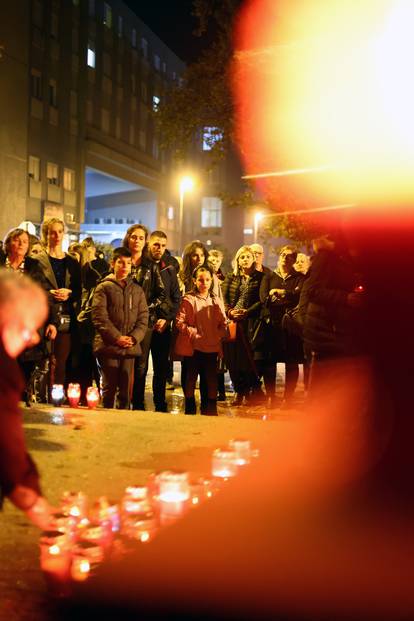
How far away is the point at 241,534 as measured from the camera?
15.1 ft

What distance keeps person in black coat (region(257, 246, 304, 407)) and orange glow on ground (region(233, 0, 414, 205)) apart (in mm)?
3447

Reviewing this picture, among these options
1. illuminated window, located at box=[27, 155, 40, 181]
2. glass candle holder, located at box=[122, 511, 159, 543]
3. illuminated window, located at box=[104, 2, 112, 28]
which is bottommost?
glass candle holder, located at box=[122, 511, 159, 543]

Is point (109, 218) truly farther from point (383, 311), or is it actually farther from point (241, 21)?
point (383, 311)

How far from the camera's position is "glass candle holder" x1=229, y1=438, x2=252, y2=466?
654cm

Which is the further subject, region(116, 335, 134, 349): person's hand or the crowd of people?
region(116, 335, 134, 349): person's hand

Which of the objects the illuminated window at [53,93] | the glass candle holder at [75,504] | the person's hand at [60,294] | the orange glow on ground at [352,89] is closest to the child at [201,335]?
the person's hand at [60,294]

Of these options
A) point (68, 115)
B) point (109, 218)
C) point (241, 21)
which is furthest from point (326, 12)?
point (109, 218)

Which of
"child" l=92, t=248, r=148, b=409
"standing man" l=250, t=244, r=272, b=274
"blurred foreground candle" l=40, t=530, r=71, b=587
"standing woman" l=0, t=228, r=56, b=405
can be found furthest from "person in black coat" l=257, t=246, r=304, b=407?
"blurred foreground candle" l=40, t=530, r=71, b=587

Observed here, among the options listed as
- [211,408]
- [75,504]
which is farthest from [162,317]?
[75,504]

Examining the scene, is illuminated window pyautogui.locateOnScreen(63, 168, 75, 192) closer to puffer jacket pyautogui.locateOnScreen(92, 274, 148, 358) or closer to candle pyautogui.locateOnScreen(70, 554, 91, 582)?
puffer jacket pyautogui.locateOnScreen(92, 274, 148, 358)

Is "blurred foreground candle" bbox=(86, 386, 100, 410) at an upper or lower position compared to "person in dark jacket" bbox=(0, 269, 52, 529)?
lower

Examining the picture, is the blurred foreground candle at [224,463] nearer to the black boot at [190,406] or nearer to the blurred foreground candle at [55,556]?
the blurred foreground candle at [55,556]

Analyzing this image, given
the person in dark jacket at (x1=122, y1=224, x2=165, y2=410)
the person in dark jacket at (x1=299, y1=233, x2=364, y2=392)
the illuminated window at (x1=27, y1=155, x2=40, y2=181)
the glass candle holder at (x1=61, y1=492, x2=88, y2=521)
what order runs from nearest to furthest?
the glass candle holder at (x1=61, y1=492, x2=88, y2=521) < the person in dark jacket at (x1=299, y1=233, x2=364, y2=392) < the person in dark jacket at (x1=122, y1=224, x2=165, y2=410) < the illuminated window at (x1=27, y1=155, x2=40, y2=181)

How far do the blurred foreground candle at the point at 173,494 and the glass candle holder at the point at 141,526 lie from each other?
4.2 inches
